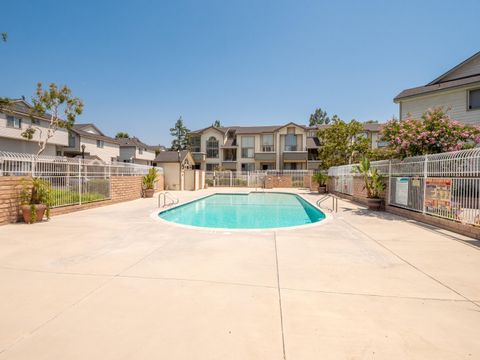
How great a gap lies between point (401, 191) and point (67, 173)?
47.7ft

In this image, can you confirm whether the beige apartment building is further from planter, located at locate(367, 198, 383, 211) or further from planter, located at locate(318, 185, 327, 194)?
planter, located at locate(367, 198, 383, 211)

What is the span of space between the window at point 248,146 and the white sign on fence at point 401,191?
27.5 m

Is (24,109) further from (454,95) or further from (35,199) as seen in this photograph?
(454,95)


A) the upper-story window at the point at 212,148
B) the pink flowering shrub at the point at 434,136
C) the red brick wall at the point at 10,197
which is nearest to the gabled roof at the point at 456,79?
the pink flowering shrub at the point at 434,136

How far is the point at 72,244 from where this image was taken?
18.6ft

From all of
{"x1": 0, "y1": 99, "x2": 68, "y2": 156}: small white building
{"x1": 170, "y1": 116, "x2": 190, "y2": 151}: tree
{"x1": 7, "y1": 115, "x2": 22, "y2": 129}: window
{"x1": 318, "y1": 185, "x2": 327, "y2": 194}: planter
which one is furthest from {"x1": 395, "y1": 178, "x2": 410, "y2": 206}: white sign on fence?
{"x1": 170, "y1": 116, "x2": 190, "y2": 151}: tree

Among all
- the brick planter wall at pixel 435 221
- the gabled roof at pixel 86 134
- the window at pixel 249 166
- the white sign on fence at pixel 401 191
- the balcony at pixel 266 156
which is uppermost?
the gabled roof at pixel 86 134

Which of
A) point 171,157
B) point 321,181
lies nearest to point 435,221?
point 321,181

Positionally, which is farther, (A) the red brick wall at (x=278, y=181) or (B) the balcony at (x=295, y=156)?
(B) the balcony at (x=295, y=156)

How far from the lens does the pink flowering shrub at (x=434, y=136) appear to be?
9.55 meters

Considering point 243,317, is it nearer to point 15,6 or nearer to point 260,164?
point 15,6

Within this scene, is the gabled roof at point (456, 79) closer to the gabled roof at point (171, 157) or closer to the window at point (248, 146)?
the gabled roof at point (171, 157)

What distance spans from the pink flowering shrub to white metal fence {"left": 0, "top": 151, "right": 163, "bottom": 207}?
14.3m

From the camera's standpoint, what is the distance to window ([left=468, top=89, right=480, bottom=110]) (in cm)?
1367
